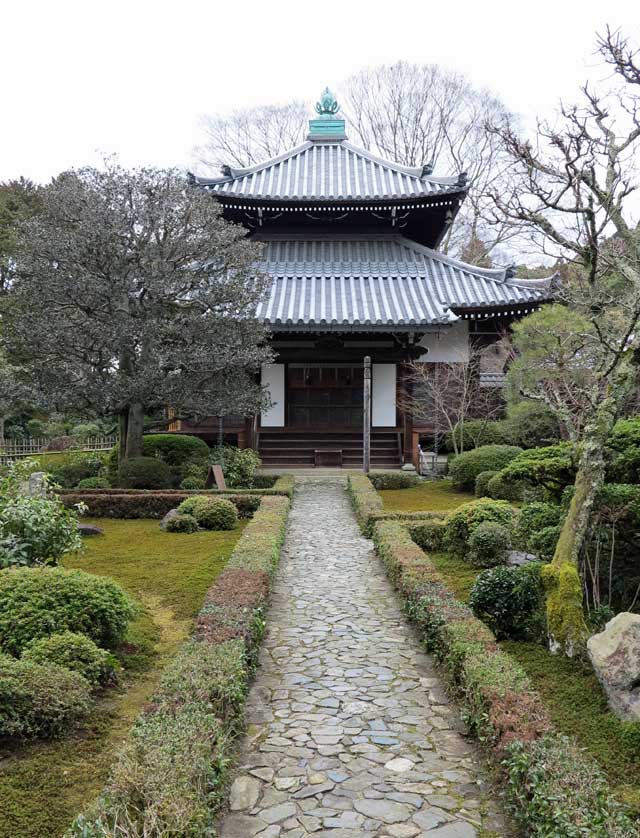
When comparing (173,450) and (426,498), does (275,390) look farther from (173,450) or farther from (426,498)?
(426,498)

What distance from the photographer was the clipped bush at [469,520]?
9.50m

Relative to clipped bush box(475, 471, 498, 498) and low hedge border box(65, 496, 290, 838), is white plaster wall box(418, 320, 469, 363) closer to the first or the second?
→ clipped bush box(475, 471, 498, 498)

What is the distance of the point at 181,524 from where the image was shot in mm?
11477

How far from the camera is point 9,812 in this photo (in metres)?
3.52

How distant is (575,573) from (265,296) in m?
11.9

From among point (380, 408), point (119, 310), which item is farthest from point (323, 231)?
point (119, 310)

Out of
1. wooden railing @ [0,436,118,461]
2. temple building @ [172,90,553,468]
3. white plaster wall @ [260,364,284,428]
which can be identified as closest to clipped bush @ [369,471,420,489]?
temple building @ [172,90,553,468]

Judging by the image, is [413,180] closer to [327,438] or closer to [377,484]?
[327,438]

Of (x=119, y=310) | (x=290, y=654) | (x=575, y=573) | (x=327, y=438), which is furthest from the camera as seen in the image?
(x=327, y=438)

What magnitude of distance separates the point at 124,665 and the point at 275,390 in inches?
577

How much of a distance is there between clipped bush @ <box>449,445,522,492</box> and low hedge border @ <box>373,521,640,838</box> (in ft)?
30.0

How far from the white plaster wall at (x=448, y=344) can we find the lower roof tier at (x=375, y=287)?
3.03 feet

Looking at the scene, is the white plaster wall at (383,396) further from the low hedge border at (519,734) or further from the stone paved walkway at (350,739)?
the low hedge border at (519,734)

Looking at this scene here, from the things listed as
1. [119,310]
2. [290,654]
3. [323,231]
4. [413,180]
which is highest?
[413,180]
